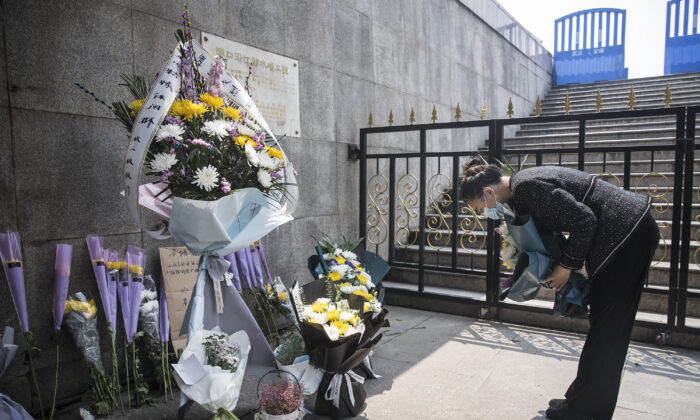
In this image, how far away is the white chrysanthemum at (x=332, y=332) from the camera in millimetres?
2777

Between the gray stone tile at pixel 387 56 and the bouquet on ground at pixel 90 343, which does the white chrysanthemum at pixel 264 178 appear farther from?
the gray stone tile at pixel 387 56

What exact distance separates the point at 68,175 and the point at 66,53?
819 millimetres

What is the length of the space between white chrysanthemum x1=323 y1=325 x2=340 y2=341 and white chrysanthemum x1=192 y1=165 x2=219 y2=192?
3.57 ft

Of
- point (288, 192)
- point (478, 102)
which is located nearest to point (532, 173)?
point (288, 192)

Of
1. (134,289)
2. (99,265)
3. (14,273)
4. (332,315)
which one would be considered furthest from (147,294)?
(332,315)

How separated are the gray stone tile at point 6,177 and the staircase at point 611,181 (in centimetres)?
410

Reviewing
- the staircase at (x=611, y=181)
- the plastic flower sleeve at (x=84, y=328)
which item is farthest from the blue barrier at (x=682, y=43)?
the plastic flower sleeve at (x=84, y=328)

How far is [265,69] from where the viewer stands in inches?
181

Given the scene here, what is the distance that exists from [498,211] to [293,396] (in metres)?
1.73

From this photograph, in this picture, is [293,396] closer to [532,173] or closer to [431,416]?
[431,416]

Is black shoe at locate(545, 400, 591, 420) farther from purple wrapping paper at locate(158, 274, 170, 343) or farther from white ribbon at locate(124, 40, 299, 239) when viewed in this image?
white ribbon at locate(124, 40, 299, 239)

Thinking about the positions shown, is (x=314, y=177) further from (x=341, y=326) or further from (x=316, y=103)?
(x=341, y=326)

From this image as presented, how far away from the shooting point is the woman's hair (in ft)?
9.98

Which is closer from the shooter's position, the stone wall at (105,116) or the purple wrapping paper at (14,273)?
the purple wrapping paper at (14,273)
